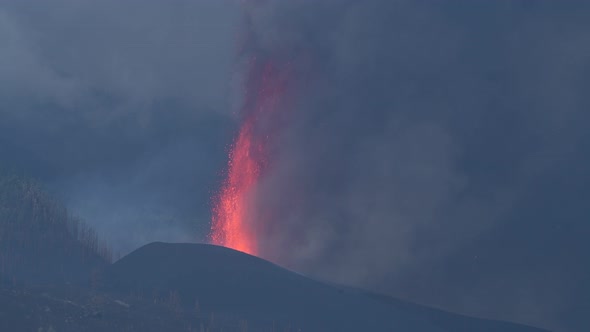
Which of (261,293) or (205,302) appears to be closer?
(205,302)

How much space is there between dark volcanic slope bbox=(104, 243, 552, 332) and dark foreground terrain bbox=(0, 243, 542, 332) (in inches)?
5.6

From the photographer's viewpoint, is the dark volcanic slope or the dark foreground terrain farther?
the dark volcanic slope

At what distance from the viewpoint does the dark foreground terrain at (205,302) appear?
7344 cm

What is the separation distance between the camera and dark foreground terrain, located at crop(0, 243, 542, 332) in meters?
73.4

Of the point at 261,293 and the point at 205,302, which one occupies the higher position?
the point at 261,293

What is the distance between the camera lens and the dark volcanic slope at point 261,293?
315 ft

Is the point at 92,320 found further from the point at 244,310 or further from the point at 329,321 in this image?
the point at 329,321

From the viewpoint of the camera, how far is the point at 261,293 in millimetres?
102688

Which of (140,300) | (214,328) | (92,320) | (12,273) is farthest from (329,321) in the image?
(12,273)

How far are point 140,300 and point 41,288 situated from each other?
491 inches

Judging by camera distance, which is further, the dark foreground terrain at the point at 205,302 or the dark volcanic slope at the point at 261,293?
the dark volcanic slope at the point at 261,293

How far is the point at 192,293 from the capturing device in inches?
3942

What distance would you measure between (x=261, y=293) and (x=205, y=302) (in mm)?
9175

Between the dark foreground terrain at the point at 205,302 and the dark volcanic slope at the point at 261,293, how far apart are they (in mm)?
143
